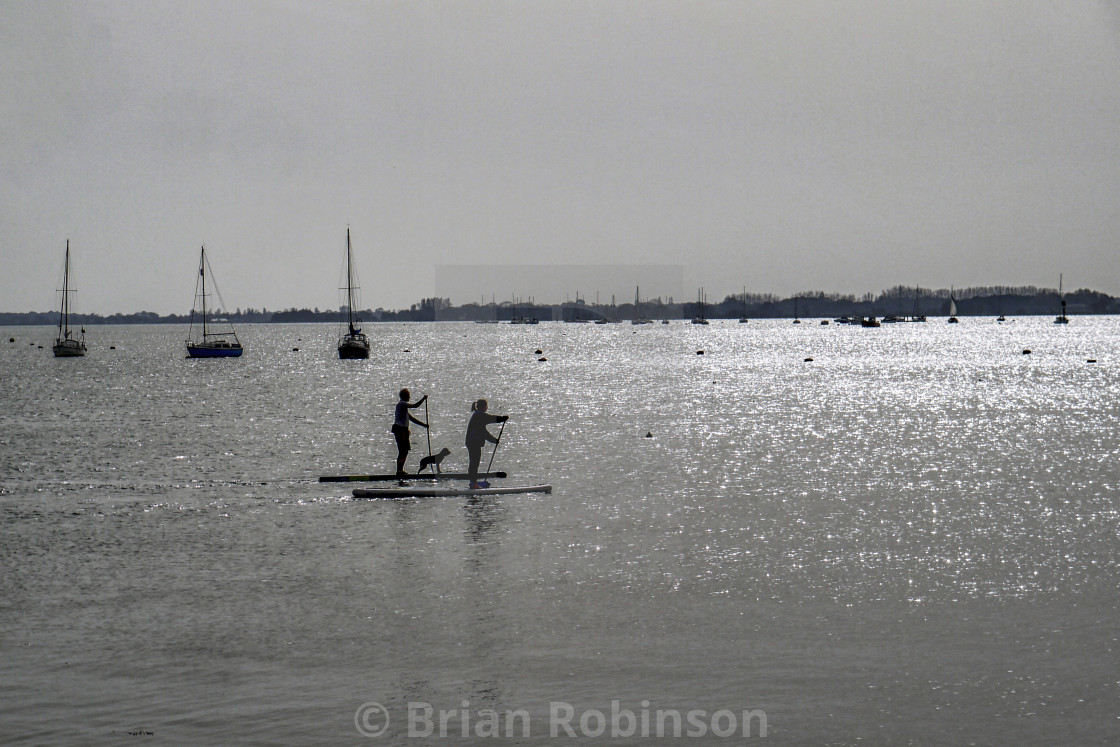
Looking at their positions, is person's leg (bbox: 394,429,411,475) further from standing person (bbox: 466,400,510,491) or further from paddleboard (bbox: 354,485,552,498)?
standing person (bbox: 466,400,510,491)

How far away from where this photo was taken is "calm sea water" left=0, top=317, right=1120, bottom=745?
10359mm

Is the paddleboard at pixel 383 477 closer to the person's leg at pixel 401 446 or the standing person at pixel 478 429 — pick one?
the person's leg at pixel 401 446

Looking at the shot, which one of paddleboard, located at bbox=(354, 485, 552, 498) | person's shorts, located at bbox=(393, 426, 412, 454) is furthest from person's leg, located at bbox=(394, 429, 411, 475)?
paddleboard, located at bbox=(354, 485, 552, 498)

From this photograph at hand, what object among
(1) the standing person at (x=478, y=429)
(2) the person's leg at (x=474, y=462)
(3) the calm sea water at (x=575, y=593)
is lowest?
(3) the calm sea water at (x=575, y=593)

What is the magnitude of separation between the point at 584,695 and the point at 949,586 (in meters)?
7.68

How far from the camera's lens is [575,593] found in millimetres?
15172

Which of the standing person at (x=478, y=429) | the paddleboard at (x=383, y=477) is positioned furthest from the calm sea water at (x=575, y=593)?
the standing person at (x=478, y=429)

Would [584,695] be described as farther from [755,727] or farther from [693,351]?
[693,351]

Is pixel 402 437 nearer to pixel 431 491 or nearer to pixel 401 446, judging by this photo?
pixel 401 446

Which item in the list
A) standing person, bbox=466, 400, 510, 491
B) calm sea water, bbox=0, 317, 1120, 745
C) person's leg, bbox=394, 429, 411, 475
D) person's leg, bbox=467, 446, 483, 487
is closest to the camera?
calm sea water, bbox=0, 317, 1120, 745

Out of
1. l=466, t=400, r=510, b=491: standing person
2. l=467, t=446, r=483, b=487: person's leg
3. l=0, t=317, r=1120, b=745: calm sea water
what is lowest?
l=0, t=317, r=1120, b=745: calm sea water

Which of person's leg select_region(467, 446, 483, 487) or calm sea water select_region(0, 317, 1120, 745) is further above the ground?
person's leg select_region(467, 446, 483, 487)

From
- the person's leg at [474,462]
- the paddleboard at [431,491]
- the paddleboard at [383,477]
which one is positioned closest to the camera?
the paddleboard at [431,491]

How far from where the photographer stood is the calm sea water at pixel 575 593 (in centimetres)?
1036
